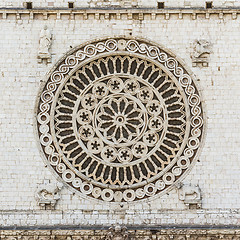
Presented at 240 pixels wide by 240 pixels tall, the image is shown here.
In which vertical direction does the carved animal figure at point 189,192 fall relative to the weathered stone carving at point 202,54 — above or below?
below

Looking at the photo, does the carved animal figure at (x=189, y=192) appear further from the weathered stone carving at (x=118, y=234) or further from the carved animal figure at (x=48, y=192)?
the carved animal figure at (x=48, y=192)

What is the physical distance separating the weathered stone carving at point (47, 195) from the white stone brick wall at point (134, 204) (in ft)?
0.42

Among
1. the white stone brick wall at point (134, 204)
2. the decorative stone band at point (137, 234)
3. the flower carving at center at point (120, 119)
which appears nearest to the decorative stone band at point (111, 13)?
the white stone brick wall at point (134, 204)

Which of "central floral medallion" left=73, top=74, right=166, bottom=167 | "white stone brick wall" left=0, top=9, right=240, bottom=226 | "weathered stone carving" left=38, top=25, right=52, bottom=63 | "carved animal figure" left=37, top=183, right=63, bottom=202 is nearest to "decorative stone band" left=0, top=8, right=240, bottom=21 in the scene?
"white stone brick wall" left=0, top=9, right=240, bottom=226

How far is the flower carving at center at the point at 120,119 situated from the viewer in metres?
22.2

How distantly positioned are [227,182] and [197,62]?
107 inches

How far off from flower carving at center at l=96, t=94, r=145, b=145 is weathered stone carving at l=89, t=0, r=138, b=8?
6.74ft

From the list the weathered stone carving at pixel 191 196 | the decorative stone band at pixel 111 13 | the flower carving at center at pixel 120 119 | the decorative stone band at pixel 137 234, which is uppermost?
the decorative stone band at pixel 111 13

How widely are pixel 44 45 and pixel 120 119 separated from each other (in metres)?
2.30

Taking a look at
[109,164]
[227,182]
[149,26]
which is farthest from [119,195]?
[149,26]

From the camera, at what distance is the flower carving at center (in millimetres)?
22219

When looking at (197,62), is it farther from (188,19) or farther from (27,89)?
(27,89)

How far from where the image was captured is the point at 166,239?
827 inches

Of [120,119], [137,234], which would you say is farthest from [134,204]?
[120,119]
